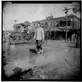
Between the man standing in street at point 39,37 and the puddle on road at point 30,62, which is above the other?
the man standing in street at point 39,37

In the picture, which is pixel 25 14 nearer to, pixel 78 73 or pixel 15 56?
pixel 15 56

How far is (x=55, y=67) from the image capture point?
1819 millimetres

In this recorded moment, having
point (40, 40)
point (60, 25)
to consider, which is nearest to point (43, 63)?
point (40, 40)

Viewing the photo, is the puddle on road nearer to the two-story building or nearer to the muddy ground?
the muddy ground

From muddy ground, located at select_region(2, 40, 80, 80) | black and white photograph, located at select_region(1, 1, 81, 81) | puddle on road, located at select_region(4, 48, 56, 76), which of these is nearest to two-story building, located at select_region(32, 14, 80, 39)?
black and white photograph, located at select_region(1, 1, 81, 81)

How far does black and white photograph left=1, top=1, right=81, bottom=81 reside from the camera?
1813mm

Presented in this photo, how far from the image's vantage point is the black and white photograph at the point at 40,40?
5.95 feet

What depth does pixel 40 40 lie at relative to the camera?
1851mm

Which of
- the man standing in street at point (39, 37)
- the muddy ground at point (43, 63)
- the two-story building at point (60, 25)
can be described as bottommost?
the muddy ground at point (43, 63)

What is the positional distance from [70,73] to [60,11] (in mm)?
1089

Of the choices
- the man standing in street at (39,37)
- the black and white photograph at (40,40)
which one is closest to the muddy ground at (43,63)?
the black and white photograph at (40,40)

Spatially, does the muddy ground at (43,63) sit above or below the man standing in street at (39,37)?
below

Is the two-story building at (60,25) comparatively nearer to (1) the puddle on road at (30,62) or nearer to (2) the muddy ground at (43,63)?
(2) the muddy ground at (43,63)

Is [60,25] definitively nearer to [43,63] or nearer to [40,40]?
[40,40]
